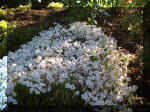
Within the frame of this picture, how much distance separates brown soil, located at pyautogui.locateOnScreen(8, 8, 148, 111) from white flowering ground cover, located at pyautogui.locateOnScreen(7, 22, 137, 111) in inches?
25.6

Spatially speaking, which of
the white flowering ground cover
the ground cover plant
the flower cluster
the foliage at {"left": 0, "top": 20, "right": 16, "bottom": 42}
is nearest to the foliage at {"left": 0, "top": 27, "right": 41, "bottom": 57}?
the ground cover plant

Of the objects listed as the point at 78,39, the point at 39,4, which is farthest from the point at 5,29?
the point at 39,4

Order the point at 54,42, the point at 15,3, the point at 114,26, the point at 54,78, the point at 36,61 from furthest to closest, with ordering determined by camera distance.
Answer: the point at 15,3, the point at 114,26, the point at 54,42, the point at 36,61, the point at 54,78

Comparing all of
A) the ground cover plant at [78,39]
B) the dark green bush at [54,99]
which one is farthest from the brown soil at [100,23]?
the dark green bush at [54,99]

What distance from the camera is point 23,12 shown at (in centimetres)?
1002

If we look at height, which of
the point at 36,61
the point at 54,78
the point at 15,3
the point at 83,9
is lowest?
the point at 54,78

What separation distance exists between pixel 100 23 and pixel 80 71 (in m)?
3.62

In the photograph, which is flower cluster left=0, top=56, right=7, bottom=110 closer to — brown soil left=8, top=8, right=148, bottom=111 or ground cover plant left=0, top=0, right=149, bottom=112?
ground cover plant left=0, top=0, right=149, bottom=112

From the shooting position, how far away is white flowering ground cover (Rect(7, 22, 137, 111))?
4.79 meters

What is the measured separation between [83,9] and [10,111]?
4.58 meters

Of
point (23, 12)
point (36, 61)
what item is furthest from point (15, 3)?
point (36, 61)

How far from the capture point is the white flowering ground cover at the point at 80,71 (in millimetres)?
4786

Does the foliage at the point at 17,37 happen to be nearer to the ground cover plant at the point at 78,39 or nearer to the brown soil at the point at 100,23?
the ground cover plant at the point at 78,39

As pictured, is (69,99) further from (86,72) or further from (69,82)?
(86,72)
